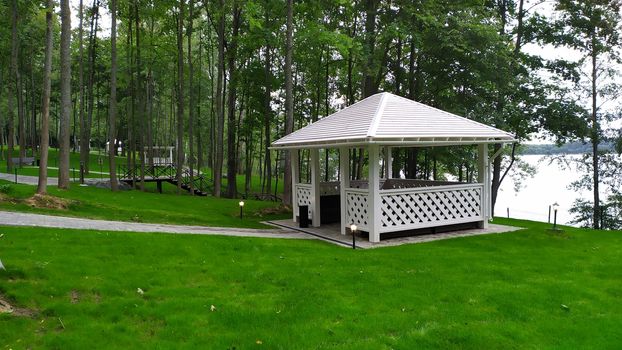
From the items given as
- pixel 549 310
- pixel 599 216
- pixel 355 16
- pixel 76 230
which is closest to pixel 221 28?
pixel 355 16

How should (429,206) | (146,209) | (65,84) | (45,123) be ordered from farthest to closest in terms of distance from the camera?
(65,84), (146,209), (45,123), (429,206)

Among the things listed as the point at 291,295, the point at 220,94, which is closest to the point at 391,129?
the point at 291,295

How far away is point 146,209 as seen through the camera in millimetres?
14664

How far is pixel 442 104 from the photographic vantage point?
1911 centimetres

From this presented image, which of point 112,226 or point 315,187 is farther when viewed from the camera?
point 315,187

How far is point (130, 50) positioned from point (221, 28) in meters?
4.57

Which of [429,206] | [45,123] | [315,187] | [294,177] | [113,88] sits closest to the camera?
[429,206]

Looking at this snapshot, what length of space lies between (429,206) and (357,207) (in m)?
1.94

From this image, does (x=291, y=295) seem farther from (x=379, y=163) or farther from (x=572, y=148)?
(x=572, y=148)

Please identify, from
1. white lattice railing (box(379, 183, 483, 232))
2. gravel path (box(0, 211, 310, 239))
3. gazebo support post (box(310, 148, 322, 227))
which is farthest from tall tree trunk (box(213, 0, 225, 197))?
white lattice railing (box(379, 183, 483, 232))

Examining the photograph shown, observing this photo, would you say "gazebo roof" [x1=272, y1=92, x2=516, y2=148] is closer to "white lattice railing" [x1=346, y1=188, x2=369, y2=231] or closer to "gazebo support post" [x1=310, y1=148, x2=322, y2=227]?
"gazebo support post" [x1=310, y1=148, x2=322, y2=227]

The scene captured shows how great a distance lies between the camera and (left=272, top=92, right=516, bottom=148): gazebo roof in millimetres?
10164

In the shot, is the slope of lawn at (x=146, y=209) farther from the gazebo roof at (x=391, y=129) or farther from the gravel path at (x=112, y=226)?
the gazebo roof at (x=391, y=129)

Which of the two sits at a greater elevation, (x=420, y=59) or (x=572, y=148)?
(x=420, y=59)
